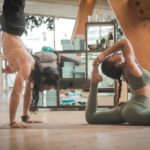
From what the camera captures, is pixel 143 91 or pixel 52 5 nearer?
pixel 143 91

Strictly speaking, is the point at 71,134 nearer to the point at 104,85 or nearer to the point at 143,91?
the point at 143,91

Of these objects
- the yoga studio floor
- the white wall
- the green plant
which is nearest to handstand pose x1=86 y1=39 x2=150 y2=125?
the yoga studio floor

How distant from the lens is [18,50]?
10.7 feet

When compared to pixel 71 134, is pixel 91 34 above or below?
above

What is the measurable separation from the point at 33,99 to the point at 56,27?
7.38 m

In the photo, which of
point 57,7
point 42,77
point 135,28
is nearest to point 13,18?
point 42,77

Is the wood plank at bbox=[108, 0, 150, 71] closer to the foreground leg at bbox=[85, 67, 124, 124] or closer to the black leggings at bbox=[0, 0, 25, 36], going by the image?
the foreground leg at bbox=[85, 67, 124, 124]

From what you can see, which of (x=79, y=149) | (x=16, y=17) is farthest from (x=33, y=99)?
(x=79, y=149)

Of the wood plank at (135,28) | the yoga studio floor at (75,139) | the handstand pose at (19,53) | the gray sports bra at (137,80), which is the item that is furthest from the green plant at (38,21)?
the yoga studio floor at (75,139)

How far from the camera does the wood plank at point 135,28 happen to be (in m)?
5.07

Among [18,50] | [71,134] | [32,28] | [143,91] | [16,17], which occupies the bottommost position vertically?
[71,134]

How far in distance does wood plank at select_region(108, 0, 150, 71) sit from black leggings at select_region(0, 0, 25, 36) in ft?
6.74

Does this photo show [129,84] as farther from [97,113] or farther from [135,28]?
[135,28]

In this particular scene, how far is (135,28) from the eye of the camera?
17.0ft
